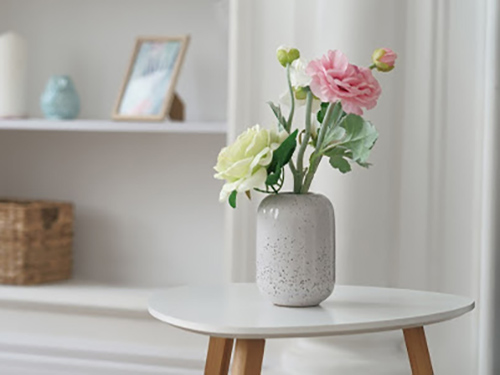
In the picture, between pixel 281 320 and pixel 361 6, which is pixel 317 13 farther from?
pixel 281 320

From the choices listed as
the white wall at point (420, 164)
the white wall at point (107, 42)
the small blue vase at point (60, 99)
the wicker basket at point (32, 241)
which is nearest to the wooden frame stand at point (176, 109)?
the white wall at point (107, 42)

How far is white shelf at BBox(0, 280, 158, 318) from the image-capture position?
2.60m

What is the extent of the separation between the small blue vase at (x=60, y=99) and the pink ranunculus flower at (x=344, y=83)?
4.31ft

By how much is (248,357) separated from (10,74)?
160 centimetres

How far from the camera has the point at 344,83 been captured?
5.24 ft

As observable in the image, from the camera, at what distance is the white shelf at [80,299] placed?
2.60 meters

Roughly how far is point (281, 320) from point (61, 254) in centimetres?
145

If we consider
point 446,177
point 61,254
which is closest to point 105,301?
point 61,254

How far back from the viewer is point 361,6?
6.88 ft

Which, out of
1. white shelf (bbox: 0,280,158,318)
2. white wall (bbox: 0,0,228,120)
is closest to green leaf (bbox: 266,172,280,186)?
white shelf (bbox: 0,280,158,318)

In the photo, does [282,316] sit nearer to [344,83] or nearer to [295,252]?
[295,252]

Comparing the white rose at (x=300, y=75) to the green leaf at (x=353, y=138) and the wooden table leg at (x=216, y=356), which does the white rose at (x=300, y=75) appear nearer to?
the green leaf at (x=353, y=138)

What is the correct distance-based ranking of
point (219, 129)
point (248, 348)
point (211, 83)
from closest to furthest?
point (248, 348) → point (219, 129) → point (211, 83)

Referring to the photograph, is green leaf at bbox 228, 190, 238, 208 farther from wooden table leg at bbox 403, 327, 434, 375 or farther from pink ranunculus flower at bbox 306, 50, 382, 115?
wooden table leg at bbox 403, 327, 434, 375
